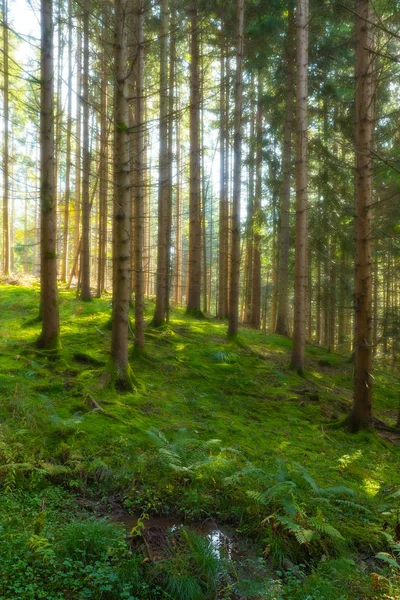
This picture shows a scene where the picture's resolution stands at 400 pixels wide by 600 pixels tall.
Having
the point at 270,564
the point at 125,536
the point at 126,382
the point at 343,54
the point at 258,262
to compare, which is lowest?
the point at 270,564

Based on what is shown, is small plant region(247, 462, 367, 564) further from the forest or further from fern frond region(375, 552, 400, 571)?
fern frond region(375, 552, 400, 571)

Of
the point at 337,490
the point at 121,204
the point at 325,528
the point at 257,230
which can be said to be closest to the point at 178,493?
the point at 325,528

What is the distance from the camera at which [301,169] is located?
11336 mm

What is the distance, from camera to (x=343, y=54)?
1455 centimetres

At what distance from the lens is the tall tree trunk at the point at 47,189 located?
9016 millimetres

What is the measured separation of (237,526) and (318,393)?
21.5 ft

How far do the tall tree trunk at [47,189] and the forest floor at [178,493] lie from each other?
0.70 metres

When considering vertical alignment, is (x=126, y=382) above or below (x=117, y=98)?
below

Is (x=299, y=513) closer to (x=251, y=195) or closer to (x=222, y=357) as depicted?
(x=222, y=357)

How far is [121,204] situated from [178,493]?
15.8 feet

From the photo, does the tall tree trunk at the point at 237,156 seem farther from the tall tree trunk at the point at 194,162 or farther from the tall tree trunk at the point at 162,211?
the tall tree trunk at the point at 194,162

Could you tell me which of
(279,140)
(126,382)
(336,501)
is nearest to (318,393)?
(126,382)

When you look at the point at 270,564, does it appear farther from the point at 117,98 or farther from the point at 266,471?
the point at 117,98

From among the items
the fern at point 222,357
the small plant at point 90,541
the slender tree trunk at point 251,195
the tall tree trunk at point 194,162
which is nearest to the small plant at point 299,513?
the small plant at point 90,541
